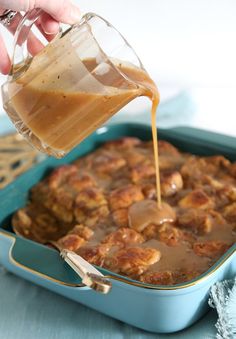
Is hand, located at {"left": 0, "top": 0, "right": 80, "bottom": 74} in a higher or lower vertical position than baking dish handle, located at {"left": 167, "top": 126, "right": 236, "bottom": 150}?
higher

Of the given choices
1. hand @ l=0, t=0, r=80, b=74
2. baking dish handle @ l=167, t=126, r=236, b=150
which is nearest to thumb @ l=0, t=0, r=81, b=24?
hand @ l=0, t=0, r=80, b=74

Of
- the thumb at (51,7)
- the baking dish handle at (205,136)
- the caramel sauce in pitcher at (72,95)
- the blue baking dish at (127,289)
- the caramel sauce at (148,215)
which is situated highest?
the thumb at (51,7)

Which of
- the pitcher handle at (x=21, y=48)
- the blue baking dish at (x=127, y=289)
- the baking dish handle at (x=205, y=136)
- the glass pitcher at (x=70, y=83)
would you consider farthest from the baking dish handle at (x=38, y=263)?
the baking dish handle at (x=205, y=136)

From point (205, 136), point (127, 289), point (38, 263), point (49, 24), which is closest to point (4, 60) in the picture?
point (49, 24)

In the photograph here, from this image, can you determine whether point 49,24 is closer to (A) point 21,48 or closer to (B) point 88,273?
(A) point 21,48

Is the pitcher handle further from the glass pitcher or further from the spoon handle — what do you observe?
the spoon handle

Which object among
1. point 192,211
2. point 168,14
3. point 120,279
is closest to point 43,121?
point 120,279

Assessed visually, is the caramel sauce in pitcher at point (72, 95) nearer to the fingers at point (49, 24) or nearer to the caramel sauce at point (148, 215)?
the fingers at point (49, 24)
